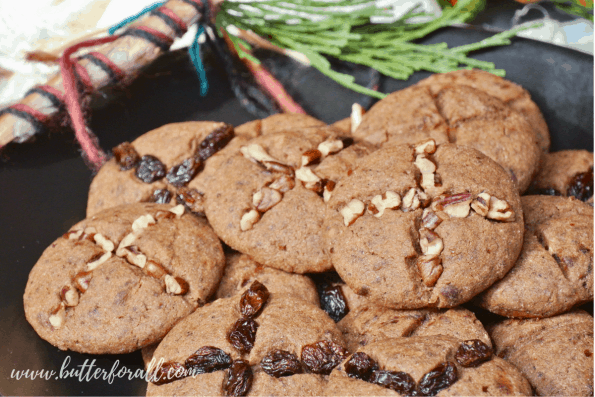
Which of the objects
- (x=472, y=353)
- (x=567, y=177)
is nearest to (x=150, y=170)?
(x=472, y=353)

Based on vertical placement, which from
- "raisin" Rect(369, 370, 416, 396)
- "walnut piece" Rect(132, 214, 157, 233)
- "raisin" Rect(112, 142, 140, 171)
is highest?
"raisin" Rect(112, 142, 140, 171)

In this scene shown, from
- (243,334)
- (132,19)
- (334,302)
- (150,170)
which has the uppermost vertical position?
(132,19)

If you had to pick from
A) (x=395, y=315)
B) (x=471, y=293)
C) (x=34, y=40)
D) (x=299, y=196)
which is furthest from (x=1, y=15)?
(x=471, y=293)

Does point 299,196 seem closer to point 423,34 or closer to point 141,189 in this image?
point 141,189

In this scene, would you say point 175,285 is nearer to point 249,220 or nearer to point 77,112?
point 249,220

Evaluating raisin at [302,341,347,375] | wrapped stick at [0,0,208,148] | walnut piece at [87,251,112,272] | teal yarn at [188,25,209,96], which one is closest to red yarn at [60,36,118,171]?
wrapped stick at [0,0,208,148]

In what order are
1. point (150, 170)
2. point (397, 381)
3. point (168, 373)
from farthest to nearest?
point (150, 170), point (168, 373), point (397, 381)

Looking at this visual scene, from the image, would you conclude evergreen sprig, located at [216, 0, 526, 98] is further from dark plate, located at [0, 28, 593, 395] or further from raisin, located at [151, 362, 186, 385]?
raisin, located at [151, 362, 186, 385]
